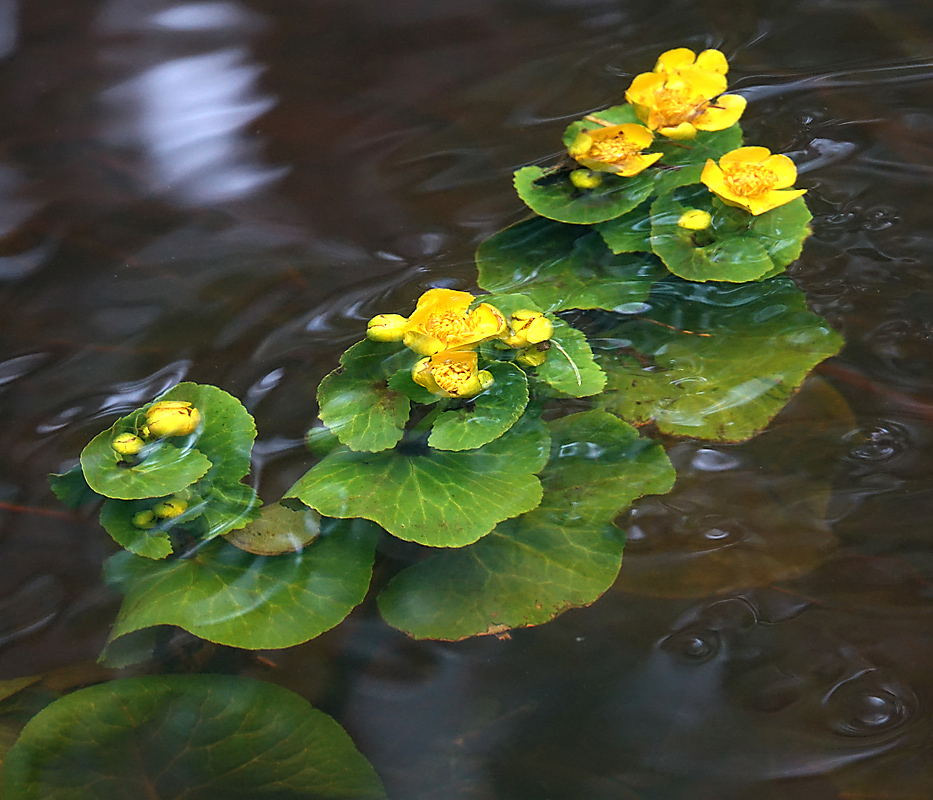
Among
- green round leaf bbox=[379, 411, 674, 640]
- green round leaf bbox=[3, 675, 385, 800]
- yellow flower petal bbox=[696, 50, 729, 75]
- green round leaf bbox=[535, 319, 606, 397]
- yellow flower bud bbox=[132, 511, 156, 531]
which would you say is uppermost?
yellow flower petal bbox=[696, 50, 729, 75]

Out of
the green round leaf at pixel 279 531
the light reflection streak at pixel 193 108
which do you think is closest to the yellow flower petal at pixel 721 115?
the light reflection streak at pixel 193 108

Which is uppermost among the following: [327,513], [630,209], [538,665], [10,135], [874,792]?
[10,135]

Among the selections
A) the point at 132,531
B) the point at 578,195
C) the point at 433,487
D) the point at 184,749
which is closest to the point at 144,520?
the point at 132,531

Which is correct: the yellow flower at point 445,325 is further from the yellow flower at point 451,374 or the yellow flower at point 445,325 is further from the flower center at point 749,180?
the flower center at point 749,180

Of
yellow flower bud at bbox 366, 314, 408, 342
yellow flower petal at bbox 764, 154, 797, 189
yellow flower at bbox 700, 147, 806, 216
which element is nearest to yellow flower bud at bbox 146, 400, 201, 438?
yellow flower bud at bbox 366, 314, 408, 342

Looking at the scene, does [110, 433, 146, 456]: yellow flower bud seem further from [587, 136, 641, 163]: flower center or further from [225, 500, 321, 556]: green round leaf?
[587, 136, 641, 163]: flower center

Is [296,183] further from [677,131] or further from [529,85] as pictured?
[677,131]

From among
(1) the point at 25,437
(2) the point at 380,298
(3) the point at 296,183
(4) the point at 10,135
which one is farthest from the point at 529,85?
(1) the point at 25,437
